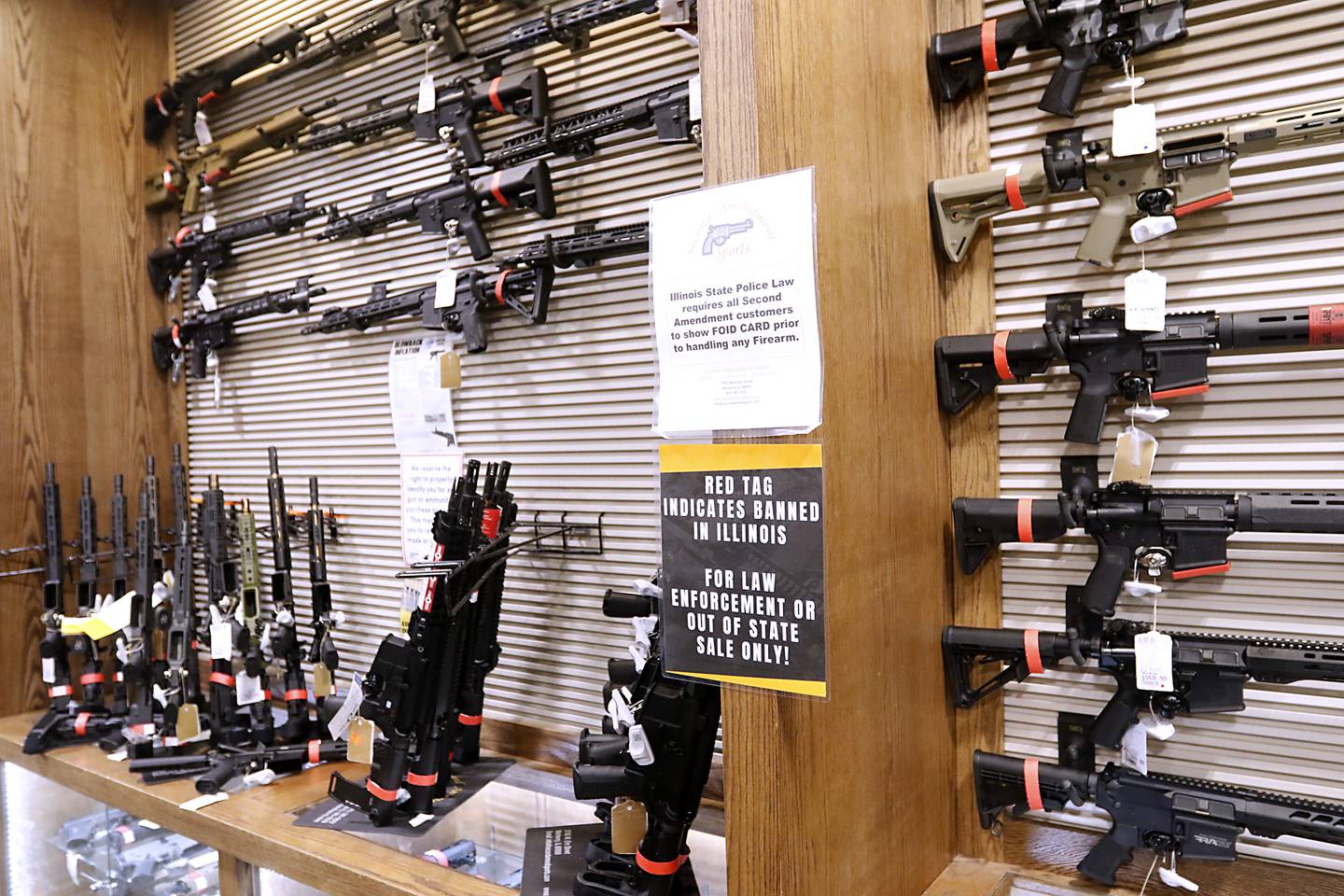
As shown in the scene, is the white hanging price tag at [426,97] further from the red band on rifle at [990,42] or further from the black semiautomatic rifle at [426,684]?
the red band on rifle at [990,42]

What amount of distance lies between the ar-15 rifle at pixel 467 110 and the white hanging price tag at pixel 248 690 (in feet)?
5.59

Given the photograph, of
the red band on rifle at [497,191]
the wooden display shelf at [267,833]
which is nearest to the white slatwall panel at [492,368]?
the red band on rifle at [497,191]

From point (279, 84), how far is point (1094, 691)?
332 cm

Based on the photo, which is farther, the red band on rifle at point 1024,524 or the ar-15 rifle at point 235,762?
the ar-15 rifle at point 235,762

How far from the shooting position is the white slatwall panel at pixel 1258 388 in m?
1.48

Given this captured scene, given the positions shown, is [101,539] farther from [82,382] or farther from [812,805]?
[812,805]

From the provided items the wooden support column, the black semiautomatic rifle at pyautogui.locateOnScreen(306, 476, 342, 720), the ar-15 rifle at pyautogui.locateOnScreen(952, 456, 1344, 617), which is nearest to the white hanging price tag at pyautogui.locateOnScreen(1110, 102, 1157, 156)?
the wooden support column

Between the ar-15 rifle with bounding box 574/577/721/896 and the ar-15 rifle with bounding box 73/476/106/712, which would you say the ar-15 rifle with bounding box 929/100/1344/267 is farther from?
the ar-15 rifle with bounding box 73/476/106/712

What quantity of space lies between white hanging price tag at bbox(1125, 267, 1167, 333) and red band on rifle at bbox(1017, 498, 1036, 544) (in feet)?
1.21


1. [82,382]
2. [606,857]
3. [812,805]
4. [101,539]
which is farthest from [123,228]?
[812,805]

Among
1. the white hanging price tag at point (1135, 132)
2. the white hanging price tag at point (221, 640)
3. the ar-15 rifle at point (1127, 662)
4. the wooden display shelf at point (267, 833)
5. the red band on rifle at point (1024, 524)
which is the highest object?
the white hanging price tag at point (1135, 132)

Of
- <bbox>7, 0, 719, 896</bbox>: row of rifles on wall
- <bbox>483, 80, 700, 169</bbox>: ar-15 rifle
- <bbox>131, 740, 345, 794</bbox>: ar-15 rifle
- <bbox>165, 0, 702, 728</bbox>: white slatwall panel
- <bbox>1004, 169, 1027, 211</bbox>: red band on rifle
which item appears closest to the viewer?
<bbox>1004, 169, 1027, 211</bbox>: red band on rifle

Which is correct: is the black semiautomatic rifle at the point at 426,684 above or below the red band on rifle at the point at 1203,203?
below

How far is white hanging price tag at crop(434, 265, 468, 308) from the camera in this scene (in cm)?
252
